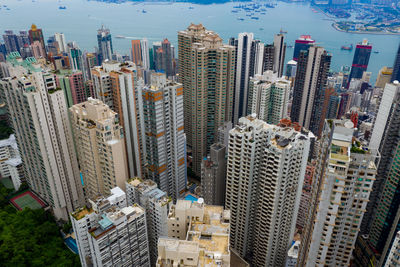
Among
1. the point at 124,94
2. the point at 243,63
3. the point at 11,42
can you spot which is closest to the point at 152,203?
the point at 124,94

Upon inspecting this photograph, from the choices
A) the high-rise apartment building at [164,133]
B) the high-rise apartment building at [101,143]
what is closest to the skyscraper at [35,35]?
the high-rise apartment building at [164,133]

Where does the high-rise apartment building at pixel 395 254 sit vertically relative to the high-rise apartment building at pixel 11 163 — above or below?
above

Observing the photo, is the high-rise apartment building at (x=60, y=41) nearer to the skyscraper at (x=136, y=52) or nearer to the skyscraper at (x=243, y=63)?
the skyscraper at (x=136, y=52)

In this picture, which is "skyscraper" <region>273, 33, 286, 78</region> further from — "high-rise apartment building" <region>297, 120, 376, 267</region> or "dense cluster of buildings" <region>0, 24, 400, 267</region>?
"high-rise apartment building" <region>297, 120, 376, 267</region>

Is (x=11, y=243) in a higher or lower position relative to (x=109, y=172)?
lower

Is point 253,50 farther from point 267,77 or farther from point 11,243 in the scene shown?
point 11,243

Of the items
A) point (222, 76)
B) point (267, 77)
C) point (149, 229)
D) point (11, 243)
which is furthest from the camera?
point (267, 77)

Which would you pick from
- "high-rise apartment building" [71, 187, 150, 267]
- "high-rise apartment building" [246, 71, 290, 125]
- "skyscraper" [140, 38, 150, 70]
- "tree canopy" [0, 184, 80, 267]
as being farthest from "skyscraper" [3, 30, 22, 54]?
"high-rise apartment building" [71, 187, 150, 267]

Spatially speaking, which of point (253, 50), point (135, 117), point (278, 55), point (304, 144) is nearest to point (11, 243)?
point (135, 117)
